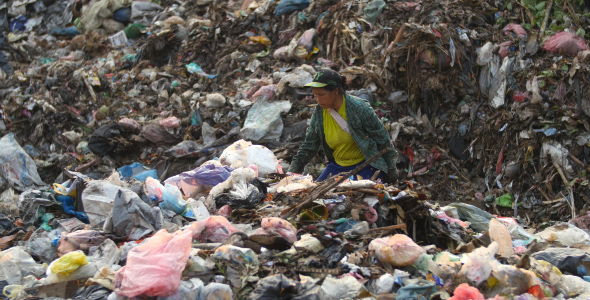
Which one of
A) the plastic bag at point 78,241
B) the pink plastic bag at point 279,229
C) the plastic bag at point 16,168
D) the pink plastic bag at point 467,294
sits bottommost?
the plastic bag at point 16,168

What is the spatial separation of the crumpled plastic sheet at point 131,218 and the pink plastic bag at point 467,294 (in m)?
1.71

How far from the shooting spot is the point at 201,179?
12.5 feet

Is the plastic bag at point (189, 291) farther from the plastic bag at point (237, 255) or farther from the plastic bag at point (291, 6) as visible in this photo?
the plastic bag at point (291, 6)

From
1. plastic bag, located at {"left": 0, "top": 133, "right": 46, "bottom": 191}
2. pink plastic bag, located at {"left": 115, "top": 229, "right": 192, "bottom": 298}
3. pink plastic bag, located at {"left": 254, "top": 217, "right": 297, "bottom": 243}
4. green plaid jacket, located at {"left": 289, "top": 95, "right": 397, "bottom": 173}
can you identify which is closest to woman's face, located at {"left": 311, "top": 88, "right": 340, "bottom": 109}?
green plaid jacket, located at {"left": 289, "top": 95, "right": 397, "bottom": 173}

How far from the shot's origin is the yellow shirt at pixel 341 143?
3.74 meters

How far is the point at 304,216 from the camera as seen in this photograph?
2826 millimetres

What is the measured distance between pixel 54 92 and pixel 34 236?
249 inches

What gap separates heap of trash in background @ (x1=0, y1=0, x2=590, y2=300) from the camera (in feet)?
7.40

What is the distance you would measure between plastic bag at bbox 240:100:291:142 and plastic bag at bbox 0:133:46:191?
3.01 metres

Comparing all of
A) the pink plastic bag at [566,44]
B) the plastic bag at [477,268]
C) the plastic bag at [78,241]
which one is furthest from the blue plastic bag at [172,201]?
the pink plastic bag at [566,44]

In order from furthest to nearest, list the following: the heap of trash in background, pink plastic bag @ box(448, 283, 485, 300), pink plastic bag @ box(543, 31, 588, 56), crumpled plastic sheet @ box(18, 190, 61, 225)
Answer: pink plastic bag @ box(543, 31, 588, 56), crumpled plastic sheet @ box(18, 190, 61, 225), the heap of trash in background, pink plastic bag @ box(448, 283, 485, 300)

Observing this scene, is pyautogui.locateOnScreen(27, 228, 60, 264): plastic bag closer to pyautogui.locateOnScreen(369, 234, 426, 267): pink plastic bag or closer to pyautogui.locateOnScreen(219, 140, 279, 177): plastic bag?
pyautogui.locateOnScreen(219, 140, 279, 177): plastic bag

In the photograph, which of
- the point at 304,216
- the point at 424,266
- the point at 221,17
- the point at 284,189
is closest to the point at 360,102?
the point at 284,189

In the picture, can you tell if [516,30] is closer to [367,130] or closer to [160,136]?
[367,130]
